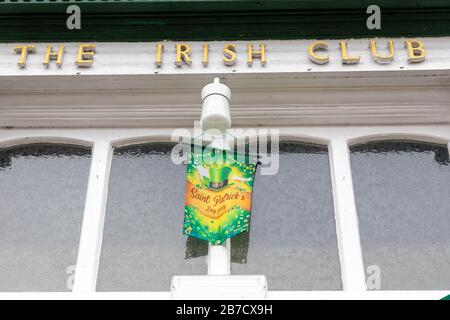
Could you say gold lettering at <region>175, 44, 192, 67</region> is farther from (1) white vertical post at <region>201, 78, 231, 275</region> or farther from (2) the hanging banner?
(2) the hanging banner

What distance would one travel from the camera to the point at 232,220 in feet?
16.3

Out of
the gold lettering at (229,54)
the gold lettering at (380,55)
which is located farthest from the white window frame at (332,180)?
the gold lettering at (229,54)

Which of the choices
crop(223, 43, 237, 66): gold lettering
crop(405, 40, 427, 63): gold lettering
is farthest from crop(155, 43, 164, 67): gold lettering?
crop(405, 40, 427, 63): gold lettering

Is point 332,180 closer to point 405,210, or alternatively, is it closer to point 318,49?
point 405,210

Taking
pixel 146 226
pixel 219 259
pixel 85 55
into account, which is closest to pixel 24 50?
pixel 85 55

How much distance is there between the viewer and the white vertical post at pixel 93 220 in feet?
15.5

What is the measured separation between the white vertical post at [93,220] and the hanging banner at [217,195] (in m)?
0.61

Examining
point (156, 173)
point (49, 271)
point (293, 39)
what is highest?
point (293, 39)

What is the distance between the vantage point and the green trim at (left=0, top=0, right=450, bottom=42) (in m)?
5.58

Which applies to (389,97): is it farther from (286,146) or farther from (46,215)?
(46,215)

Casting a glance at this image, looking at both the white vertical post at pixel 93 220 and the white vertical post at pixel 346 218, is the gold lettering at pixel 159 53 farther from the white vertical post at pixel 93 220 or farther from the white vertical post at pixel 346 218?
the white vertical post at pixel 346 218

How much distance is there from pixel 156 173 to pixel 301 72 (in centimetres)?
134

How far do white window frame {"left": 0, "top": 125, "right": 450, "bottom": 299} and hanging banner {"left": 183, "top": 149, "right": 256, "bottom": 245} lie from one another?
26 cm

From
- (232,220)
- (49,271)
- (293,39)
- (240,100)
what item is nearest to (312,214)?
(232,220)
